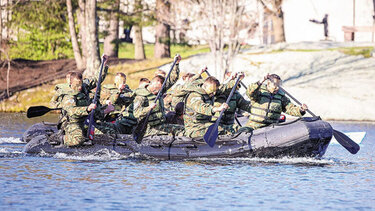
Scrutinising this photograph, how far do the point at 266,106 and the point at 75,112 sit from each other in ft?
12.0

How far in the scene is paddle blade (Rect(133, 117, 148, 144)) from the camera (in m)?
15.3

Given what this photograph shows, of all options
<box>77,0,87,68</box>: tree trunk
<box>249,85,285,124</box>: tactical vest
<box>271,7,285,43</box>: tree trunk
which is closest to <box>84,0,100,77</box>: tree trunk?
<box>77,0,87,68</box>: tree trunk

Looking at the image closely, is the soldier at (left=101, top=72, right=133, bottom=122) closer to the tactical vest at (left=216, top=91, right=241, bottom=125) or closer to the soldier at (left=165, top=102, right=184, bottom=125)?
the soldier at (left=165, top=102, right=184, bottom=125)

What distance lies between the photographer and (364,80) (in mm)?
29719

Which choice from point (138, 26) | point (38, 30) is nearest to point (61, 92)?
point (138, 26)

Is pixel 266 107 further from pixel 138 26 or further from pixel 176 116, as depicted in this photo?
pixel 138 26

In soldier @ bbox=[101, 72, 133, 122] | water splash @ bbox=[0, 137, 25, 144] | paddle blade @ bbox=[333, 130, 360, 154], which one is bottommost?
water splash @ bbox=[0, 137, 25, 144]

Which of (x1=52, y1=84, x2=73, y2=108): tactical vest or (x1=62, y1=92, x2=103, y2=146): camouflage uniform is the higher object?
(x1=52, y1=84, x2=73, y2=108): tactical vest

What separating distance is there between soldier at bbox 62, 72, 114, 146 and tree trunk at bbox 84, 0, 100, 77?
13.6 metres

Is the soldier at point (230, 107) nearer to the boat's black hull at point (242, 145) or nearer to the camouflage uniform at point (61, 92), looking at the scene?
the boat's black hull at point (242, 145)

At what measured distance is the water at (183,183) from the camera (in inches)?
444

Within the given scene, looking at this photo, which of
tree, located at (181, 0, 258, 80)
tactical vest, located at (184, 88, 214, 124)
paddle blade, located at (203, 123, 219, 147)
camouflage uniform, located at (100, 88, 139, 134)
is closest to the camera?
paddle blade, located at (203, 123, 219, 147)

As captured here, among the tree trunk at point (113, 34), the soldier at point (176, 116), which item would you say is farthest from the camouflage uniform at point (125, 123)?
the tree trunk at point (113, 34)

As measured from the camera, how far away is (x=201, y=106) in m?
14.7
